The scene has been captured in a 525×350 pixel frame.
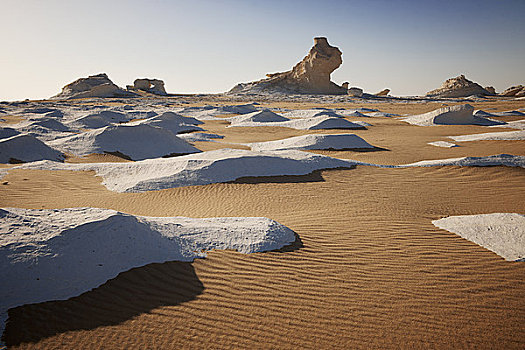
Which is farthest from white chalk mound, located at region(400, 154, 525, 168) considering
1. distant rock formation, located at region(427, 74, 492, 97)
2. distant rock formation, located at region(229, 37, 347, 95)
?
distant rock formation, located at region(427, 74, 492, 97)

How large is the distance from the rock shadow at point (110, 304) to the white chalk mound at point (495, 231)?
4395 millimetres

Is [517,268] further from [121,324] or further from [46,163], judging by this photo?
[46,163]

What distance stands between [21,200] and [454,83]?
75363mm

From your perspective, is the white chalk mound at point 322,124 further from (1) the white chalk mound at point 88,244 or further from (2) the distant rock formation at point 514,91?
(2) the distant rock formation at point 514,91

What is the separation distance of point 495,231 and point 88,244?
6.04 meters

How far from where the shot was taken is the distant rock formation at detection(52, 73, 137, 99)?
54.9 metres

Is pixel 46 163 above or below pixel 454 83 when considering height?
below

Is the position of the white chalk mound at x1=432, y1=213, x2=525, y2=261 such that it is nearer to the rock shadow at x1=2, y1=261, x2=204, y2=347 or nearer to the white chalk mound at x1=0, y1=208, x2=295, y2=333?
the white chalk mound at x1=0, y1=208, x2=295, y2=333

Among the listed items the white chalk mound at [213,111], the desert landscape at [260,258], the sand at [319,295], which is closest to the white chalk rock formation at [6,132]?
the desert landscape at [260,258]

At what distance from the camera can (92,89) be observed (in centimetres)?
5541

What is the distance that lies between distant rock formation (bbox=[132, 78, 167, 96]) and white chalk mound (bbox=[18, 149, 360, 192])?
5985 cm

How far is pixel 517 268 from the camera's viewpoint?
171 inches

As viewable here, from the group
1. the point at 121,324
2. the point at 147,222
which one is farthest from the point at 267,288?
the point at 147,222

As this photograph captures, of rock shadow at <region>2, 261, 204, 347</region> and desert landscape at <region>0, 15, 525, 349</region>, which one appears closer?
rock shadow at <region>2, 261, 204, 347</region>
